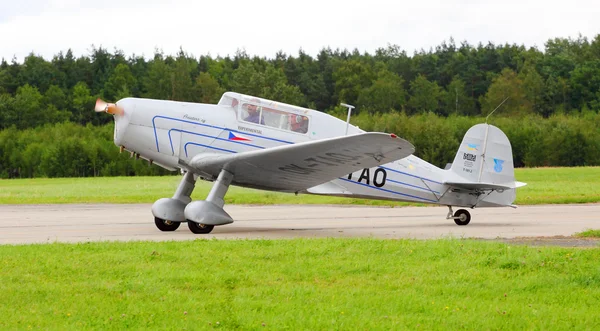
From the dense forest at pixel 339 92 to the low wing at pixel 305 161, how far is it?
136ft

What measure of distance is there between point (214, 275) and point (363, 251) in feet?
7.99

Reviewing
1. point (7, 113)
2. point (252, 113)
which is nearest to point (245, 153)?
point (252, 113)

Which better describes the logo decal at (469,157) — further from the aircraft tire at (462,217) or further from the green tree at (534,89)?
the green tree at (534,89)

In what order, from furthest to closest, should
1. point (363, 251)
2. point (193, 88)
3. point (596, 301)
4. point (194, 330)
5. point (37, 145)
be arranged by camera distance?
point (193, 88) → point (37, 145) → point (363, 251) → point (596, 301) → point (194, 330)

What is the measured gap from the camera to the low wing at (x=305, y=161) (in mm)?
13164

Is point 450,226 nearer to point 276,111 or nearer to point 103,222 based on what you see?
point 276,111

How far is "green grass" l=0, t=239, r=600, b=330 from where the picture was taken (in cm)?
722

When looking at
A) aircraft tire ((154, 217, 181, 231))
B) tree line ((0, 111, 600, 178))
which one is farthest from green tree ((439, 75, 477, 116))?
aircraft tire ((154, 217, 181, 231))

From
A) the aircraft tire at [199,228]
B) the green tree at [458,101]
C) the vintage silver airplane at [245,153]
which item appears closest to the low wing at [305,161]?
the vintage silver airplane at [245,153]

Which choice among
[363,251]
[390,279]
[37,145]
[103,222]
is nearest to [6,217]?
[103,222]

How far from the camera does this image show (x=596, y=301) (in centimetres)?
805

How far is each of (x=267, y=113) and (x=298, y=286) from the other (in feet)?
23.2

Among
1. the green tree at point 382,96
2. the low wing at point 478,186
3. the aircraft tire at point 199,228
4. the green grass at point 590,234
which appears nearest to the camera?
the green grass at point 590,234

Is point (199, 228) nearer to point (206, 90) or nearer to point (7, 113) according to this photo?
point (7, 113)
